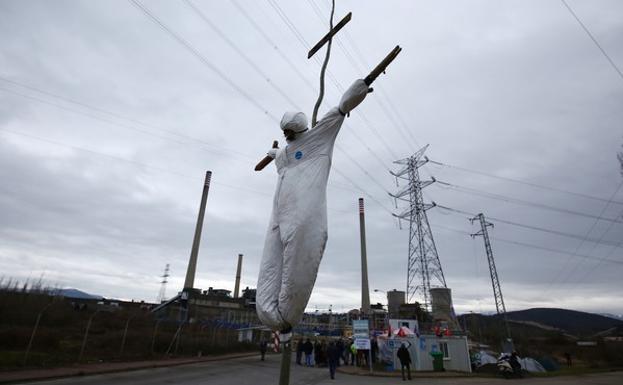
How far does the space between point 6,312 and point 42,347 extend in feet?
23.8

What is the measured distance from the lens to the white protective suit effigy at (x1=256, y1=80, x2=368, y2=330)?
7.09 ft

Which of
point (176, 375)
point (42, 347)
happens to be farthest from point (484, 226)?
point (42, 347)

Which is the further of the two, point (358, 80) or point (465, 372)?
point (465, 372)

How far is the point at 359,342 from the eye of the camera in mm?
16625

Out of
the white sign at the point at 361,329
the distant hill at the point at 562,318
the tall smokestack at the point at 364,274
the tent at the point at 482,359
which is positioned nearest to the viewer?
the white sign at the point at 361,329

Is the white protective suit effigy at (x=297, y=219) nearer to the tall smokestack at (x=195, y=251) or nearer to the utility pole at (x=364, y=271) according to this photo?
the tall smokestack at (x=195, y=251)

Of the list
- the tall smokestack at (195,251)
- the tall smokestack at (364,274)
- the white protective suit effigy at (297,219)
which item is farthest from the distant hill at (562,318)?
the white protective suit effigy at (297,219)

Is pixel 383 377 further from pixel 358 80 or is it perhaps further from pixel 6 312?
pixel 6 312

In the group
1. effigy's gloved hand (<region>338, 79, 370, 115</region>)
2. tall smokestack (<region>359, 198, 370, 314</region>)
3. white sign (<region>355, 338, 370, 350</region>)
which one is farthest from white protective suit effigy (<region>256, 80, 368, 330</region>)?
tall smokestack (<region>359, 198, 370, 314</region>)

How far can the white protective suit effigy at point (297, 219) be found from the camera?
216cm

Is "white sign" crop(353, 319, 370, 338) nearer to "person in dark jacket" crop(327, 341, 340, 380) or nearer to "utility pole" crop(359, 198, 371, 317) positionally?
"person in dark jacket" crop(327, 341, 340, 380)

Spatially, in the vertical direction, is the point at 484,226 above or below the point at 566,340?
above

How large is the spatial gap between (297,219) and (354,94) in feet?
3.15

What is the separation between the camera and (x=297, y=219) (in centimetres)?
227
